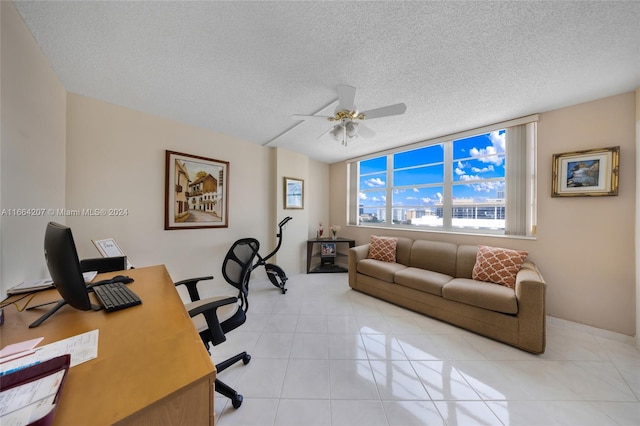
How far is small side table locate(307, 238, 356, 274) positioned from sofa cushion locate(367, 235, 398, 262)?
31.0 inches

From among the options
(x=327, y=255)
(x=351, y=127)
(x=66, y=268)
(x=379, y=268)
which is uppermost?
(x=351, y=127)

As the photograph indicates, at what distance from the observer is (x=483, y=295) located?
82.3 inches

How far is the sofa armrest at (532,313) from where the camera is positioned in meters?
1.81

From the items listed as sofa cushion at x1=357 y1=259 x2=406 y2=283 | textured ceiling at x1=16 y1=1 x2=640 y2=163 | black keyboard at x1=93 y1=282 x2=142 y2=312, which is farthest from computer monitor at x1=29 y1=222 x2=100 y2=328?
sofa cushion at x1=357 y1=259 x2=406 y2=283

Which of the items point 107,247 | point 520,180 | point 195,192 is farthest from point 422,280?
point 107,247

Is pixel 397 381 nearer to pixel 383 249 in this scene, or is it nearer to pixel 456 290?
pixel 456 290

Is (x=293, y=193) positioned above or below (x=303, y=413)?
above

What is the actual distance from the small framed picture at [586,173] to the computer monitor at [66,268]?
397 cm

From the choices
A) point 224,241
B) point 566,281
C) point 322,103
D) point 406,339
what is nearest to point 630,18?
point 322,103

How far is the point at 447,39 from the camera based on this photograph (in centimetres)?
143

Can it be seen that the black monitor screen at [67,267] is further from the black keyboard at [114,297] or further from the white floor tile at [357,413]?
the white floor tile at [357,413]

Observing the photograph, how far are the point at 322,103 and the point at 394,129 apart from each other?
128 centimetres

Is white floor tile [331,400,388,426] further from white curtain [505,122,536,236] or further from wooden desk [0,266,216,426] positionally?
white curtain [505,122,536,236]

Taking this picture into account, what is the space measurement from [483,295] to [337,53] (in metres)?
2.61
